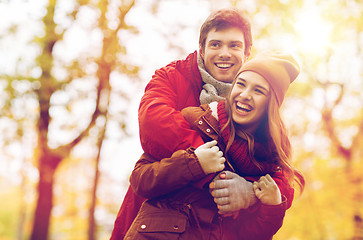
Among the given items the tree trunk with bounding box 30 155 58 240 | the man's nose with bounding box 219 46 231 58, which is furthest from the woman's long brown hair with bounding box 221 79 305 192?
the tree trunk with bounding box 30 155 58 240

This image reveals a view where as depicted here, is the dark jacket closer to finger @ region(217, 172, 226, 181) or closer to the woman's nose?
finger @ region(217, 172, 226, 181)

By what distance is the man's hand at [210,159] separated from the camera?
72.7 inches

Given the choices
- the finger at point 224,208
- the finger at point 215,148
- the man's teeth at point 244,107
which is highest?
the man's teeth at point 244,107

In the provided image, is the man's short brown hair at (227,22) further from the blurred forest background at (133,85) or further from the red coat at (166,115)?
the blurred forest background at (133,85)

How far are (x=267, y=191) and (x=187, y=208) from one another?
0.41m

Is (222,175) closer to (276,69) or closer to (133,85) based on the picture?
(276,69)

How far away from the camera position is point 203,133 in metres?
2.04

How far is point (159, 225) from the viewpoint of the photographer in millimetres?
1901

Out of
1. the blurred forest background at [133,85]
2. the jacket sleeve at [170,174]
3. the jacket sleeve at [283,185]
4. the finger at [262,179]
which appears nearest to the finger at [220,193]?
the jacket sleeve at [170,174]

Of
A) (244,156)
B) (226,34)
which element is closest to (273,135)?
(244,156)

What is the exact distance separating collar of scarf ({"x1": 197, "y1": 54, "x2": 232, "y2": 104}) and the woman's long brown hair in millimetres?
144

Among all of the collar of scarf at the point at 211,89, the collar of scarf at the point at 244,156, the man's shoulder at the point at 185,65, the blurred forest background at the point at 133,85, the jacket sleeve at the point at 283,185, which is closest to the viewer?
the collar of scarf at the point at 244,156

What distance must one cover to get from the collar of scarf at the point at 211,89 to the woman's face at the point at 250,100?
0.19 metres

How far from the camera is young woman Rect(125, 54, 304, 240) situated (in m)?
1.88
